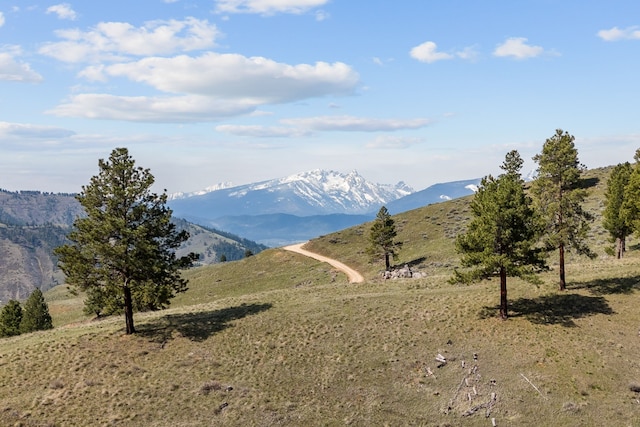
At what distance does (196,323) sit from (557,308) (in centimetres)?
3226

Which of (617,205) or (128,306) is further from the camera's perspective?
(617,205)

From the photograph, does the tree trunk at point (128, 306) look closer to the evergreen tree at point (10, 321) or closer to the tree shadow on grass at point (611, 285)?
the tree shadow on grass at point (611, 285)

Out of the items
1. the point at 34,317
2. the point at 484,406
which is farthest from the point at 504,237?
the point at 34,317

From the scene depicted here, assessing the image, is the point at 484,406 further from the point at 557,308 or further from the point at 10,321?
the point at 10,321

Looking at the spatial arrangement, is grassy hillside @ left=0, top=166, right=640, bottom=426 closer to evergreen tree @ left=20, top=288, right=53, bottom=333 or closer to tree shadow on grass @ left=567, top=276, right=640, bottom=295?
tree shadow on grass @ left=567, top=276, right=640, bottom=295

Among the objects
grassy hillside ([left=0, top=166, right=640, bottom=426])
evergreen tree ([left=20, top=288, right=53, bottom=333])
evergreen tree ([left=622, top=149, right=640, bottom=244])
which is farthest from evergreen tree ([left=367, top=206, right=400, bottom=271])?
evergreen tree ([left=20, top=288, right=53, bottom=333])

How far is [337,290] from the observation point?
5553 centimetres

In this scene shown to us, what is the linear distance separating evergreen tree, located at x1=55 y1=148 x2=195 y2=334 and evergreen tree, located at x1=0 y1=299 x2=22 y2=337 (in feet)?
161

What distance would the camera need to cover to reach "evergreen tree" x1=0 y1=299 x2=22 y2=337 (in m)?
72.8

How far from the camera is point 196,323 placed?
41.6m

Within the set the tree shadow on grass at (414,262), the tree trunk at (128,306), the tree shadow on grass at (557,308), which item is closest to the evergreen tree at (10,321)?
the tree trunk at (128,306)

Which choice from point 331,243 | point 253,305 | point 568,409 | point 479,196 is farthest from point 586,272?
point 331,243

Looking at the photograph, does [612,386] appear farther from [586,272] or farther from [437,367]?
[586,272]

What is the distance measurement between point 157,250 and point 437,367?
2377 cm
